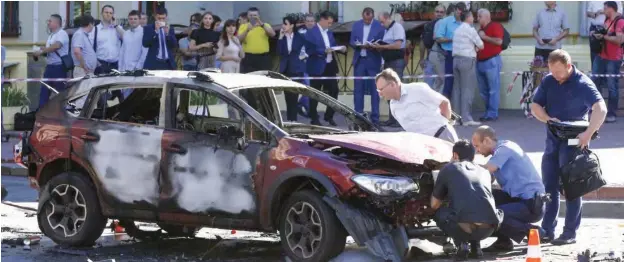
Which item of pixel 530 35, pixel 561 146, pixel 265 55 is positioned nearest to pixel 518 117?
pixel 530 35

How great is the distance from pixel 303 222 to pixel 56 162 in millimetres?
2608

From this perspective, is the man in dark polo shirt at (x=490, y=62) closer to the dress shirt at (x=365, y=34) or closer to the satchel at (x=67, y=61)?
the dress shirt at (x=365, y=34)

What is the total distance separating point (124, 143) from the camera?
447 inches

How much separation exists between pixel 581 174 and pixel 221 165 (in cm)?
296

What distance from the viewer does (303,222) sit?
34.0ft

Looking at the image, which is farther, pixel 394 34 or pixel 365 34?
pixel 365 34

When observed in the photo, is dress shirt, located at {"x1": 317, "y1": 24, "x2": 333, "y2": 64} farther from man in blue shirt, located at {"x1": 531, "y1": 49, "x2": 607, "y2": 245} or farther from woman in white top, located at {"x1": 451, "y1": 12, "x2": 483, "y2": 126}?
man in blue shirt, located at {"x1": 531, "y1": 49, "x2": 607, "y2": 245}

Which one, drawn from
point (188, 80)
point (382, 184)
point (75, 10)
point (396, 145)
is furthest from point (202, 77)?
point (75, 10)

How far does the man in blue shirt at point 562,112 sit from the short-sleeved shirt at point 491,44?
857 centimetres

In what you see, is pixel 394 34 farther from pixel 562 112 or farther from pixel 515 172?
pixel 515 172

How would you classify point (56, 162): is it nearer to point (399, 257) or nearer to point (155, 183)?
point (155, 183)

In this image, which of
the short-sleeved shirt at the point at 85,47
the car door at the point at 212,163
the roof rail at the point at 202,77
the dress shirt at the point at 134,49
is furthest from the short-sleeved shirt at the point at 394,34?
the roof rail at the point at 202,77

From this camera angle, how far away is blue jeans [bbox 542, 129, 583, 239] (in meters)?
11.5

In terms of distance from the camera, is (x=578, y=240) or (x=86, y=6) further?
(x=86, y=6)
